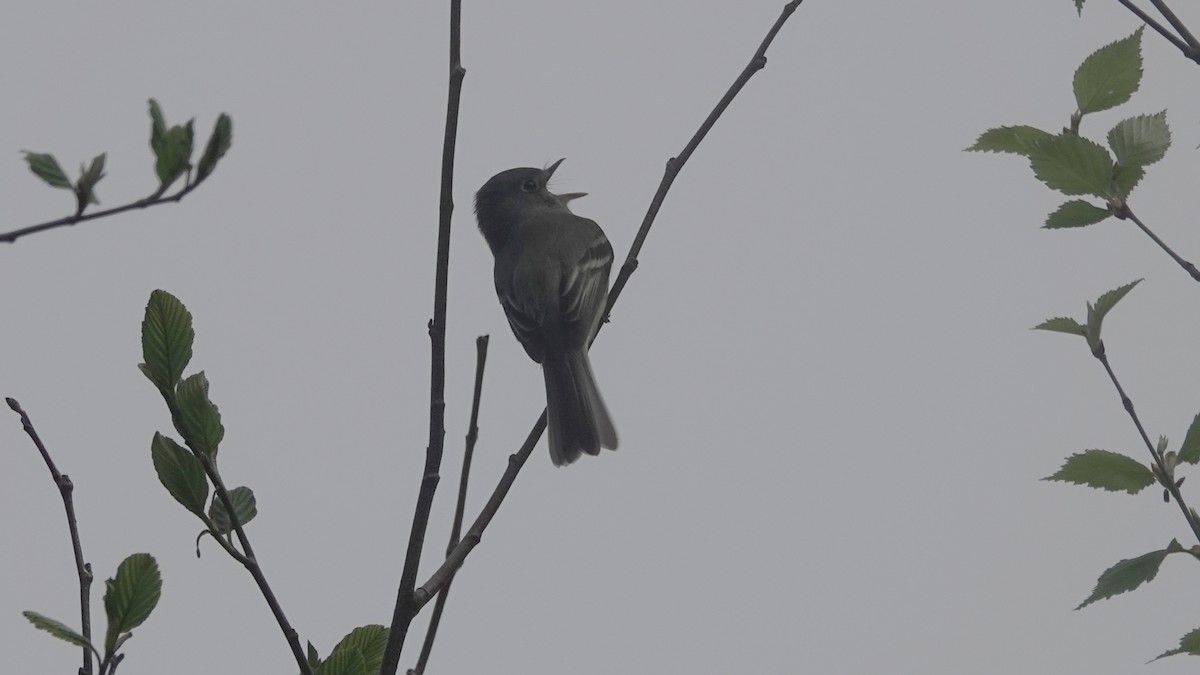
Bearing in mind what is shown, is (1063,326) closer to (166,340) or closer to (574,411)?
(166,340)

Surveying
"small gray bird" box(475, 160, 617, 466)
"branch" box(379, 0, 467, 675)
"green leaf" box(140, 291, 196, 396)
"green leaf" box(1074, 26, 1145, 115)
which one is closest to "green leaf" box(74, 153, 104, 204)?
"green leaf" box(140, 291, 196, 396)

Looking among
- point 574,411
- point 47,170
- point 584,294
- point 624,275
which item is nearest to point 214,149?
point 47,170

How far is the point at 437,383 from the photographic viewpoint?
8.80 feet

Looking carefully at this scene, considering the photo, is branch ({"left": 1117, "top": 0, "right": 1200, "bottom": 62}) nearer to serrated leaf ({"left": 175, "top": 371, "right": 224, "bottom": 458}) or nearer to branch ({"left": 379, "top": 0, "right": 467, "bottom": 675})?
branch ({"left": 379, "top": 0, "right": 467, "bottom": 675})

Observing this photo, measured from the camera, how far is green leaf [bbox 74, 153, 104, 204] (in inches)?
70.4

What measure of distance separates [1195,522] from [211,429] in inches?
74.9

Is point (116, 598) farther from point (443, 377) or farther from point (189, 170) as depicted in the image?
point (189, 170)

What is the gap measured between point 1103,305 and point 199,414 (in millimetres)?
2015

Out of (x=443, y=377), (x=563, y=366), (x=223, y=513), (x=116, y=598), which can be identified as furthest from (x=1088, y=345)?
(x=563, y=366)

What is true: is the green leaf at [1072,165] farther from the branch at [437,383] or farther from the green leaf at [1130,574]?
the branch at [437,383]

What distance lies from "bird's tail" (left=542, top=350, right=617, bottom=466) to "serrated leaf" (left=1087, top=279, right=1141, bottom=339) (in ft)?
11.2

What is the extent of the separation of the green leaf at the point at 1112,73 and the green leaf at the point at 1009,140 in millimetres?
185

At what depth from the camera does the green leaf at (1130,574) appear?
8.41ft

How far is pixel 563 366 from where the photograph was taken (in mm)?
6871
